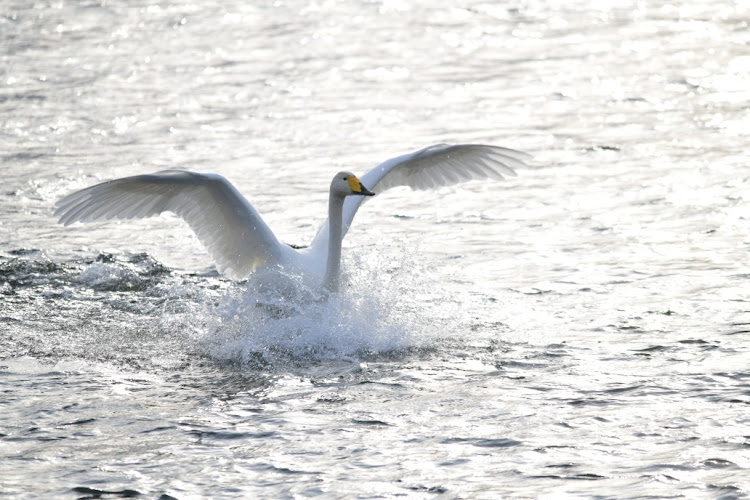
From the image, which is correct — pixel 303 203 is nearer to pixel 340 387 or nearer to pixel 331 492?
pixel 340 387

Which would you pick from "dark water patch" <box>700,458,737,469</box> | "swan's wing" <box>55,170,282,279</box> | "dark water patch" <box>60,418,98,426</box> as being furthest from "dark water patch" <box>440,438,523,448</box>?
"swan's wing" <box>55,170,282,279</box>

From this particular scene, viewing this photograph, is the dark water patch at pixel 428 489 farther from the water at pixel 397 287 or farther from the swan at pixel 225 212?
the swan at pixel 225 212

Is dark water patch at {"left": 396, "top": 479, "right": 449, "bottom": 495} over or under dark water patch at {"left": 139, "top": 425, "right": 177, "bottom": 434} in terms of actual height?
under

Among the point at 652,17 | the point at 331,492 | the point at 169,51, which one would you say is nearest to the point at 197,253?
the point at 331,492

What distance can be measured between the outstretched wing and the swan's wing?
658 mm

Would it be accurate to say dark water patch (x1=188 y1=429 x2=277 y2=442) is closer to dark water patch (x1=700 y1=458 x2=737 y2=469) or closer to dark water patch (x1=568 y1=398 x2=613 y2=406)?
dark water patch (x1=568 y1=398 x2=613 y2=406)

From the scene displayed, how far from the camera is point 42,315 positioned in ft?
33.8

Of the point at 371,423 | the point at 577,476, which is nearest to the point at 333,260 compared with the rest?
the point at 371,423

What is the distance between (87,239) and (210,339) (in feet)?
10.9

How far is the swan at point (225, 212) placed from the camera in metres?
9.66

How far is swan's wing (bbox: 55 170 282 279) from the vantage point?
31.7 ft

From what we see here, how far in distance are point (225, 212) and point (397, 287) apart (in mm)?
1685

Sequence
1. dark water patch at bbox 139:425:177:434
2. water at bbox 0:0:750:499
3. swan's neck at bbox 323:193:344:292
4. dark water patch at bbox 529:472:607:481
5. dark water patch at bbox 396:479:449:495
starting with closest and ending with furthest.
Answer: dark water patch at bbox 396:479:449:495
dark water patch at bbox 529:472:607:481
water at bbox 0:0:750:499
dark water patch at bbox 139:425:177:434
swan's neck at bbox 323:193:344:292

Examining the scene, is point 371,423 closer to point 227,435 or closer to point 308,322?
point 227,435
